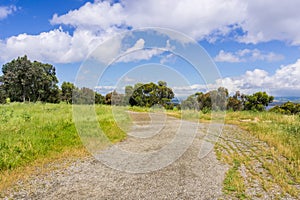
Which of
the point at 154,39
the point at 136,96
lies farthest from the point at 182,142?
the point at 136,96

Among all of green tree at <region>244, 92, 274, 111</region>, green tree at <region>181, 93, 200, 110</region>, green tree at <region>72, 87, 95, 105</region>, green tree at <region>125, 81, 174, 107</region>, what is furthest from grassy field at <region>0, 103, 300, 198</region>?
green tree at <region>244, 92, 274, 111</region>

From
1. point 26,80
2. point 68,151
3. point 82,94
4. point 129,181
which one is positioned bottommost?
point 129,181

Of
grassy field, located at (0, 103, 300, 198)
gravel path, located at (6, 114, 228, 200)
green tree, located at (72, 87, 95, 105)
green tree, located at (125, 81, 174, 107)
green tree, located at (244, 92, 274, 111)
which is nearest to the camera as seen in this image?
gravel path, located at (6, 114, 228, 200)

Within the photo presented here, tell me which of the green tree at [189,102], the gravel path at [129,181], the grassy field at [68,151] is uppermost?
the green tree at [189,102]

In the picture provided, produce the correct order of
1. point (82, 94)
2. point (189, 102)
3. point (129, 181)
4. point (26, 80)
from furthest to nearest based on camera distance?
point (26, 80)
point (189, 102)
point (82, 94)
point (129, 181)

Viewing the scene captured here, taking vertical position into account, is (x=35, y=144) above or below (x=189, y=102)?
below

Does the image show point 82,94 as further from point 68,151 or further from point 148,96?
point 148,96

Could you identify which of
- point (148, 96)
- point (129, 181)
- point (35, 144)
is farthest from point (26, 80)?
point (129, 181)

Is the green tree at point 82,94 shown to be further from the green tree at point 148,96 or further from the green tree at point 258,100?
the green tree at point 258,100

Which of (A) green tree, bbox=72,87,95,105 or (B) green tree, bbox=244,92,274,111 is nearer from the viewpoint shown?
(A) green tree, bbox=72,87,95,105

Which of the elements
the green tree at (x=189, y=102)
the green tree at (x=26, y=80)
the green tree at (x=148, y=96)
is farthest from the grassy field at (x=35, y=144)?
the green tree at (x=26, y=80)

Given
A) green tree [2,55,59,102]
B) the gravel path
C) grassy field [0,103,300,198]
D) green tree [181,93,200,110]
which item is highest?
green tree [2,55,59,102]

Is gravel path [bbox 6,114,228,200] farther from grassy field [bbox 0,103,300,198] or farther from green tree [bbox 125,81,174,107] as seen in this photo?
green tree [bbox 125,81,174,107]

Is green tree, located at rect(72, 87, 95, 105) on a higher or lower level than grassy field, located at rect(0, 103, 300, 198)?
higher
